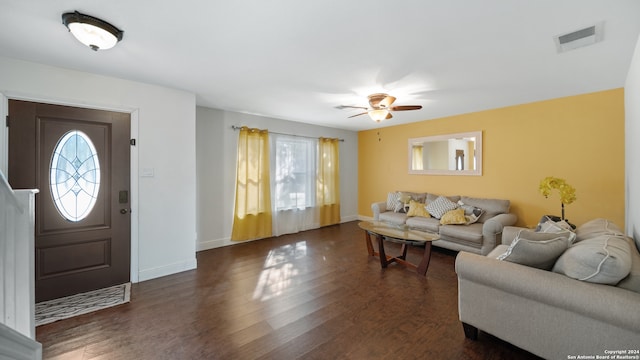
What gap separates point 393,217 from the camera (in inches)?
185

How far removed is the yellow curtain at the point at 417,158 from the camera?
17.3 feet

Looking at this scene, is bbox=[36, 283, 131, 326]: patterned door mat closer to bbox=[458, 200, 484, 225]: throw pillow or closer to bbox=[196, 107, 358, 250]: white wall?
bbox=[196, 107, 358, 250]: white wall

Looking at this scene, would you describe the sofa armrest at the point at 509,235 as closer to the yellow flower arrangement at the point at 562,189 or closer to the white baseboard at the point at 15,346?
the yellow flower arrangement at the point at 562,189

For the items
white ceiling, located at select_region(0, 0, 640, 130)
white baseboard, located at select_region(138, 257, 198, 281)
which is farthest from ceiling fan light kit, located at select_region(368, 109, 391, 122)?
white baseboard, located at select_region(138, 257, 198, 281)

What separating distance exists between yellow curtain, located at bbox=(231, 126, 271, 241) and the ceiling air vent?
4080 mm

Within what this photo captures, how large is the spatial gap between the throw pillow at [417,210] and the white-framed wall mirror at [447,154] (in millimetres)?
838

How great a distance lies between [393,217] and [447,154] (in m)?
1.62

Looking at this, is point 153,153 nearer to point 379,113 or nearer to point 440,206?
point 379,113

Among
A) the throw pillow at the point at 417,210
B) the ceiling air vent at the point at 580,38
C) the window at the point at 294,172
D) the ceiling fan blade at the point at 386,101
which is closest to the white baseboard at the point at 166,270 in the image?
the window at the point at 294,172

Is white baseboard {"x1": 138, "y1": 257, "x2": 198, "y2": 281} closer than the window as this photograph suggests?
Yes

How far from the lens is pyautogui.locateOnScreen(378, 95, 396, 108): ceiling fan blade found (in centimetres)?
314

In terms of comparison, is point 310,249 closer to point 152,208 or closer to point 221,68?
point 152,208

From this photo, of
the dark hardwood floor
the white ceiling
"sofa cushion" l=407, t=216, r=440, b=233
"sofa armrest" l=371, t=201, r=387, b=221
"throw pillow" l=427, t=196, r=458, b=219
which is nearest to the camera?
the white ceiling

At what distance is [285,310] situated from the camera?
7.86 feet
